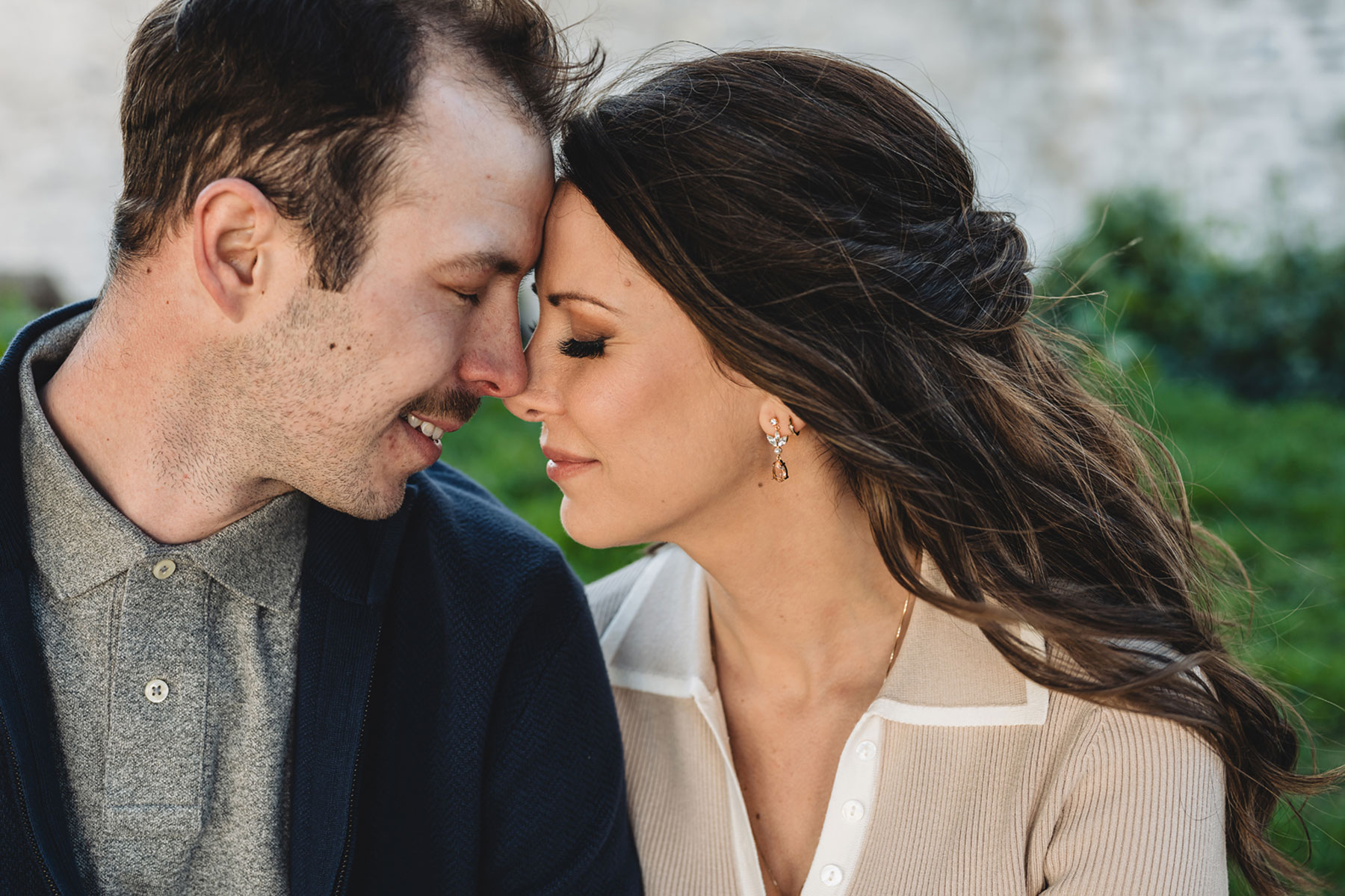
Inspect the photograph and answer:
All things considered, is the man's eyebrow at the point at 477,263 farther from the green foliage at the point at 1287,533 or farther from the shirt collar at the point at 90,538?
the green foliage at the point at 1287,533

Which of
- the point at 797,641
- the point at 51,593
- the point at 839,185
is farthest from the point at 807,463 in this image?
the point at 51,593

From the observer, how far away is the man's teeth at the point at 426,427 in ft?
6.55

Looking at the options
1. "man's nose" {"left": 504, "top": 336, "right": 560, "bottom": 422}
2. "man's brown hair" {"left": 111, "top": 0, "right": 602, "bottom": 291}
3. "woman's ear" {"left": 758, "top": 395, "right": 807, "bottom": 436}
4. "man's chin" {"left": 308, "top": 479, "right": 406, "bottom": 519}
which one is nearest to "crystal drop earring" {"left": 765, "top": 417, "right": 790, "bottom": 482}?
"woman's ear" {"left": 758, "top": 395, "right": 807, "bottom": 436}

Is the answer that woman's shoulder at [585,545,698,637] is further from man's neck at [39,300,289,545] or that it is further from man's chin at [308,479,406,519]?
man's neck at [39,300,289,545]

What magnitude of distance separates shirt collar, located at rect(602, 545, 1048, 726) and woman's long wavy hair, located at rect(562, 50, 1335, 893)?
3.0 inches

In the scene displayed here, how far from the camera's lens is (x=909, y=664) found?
208 cm

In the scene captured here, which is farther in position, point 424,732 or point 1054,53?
point 1054,53

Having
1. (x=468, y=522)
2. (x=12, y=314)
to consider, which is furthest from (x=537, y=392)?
(x=12, y=314)

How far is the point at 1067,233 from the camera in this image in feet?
23.7

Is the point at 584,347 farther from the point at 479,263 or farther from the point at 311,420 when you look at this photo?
the point at 311,420

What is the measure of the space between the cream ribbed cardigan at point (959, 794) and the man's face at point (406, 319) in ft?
2.51

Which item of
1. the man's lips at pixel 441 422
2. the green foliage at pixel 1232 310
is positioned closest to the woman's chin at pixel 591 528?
the man's lips at pixel 441 422

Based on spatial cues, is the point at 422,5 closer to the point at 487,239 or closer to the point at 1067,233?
the point at 487,239

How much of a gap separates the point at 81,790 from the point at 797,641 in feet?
4.11
